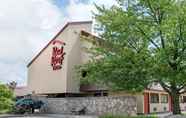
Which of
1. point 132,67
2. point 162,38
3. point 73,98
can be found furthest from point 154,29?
point 73,98

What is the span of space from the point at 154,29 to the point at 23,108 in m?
19.9

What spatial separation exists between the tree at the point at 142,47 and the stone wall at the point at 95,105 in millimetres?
6754

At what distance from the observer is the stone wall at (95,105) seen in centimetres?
3175

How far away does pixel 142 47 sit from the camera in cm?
2369

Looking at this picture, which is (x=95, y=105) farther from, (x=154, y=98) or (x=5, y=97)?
(x=5, y=97)

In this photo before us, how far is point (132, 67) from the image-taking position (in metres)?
23.1

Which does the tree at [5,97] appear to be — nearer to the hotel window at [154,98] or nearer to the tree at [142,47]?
the tree at [142,47]

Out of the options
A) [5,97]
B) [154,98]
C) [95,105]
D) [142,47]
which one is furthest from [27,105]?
[142,47]

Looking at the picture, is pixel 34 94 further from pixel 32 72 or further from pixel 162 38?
pixel 162 38

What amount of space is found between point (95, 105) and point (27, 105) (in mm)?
8370

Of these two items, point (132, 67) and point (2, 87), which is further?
point (2, 87)

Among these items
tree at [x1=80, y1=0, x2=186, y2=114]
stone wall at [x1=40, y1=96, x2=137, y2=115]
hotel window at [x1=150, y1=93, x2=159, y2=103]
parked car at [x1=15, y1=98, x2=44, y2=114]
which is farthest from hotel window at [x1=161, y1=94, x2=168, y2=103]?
tree at [x1=80, y1=0, x2=186, y2=114]

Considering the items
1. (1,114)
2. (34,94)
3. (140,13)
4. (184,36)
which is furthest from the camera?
(34,94)

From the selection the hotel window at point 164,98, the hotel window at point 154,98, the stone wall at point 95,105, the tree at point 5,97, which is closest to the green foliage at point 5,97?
the tree at point 5,97
